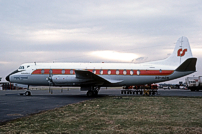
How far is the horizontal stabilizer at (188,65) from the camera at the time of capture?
24.8m

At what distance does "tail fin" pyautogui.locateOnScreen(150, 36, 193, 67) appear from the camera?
2750cm

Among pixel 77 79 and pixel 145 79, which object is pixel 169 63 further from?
pixel 77 79

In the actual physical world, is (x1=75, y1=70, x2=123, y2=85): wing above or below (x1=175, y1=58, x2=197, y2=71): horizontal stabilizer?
below

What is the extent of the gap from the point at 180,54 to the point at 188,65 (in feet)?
9.67

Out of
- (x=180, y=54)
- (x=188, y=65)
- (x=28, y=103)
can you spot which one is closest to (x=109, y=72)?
(x=188, y=65)

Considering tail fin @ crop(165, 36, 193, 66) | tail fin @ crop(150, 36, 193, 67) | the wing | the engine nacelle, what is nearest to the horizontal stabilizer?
tail fin @ crop(150, 36, 193, 67)

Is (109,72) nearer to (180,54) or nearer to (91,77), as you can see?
(91,77)

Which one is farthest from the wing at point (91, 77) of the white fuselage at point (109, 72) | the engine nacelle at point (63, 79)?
the white fuselage at point (109, 72)

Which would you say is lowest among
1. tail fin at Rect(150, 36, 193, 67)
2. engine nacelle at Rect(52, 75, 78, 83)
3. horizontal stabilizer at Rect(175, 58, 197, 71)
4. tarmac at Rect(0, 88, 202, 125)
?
tarmac at Rect(0, 88, 202, 125)

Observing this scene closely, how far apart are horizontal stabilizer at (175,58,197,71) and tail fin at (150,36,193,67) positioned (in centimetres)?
163

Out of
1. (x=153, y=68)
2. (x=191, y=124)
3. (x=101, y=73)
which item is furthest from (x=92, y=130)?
(x=153, y=68)

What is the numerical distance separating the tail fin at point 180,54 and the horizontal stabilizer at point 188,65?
5.33 feet

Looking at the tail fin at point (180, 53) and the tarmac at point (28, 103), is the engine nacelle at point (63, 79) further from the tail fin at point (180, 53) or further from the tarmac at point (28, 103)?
the tail fin at point (180, 53)

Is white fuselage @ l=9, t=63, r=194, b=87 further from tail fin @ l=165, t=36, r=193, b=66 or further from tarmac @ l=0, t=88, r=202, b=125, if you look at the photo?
tarmac @ l=0, t=88, r=202, b=125
